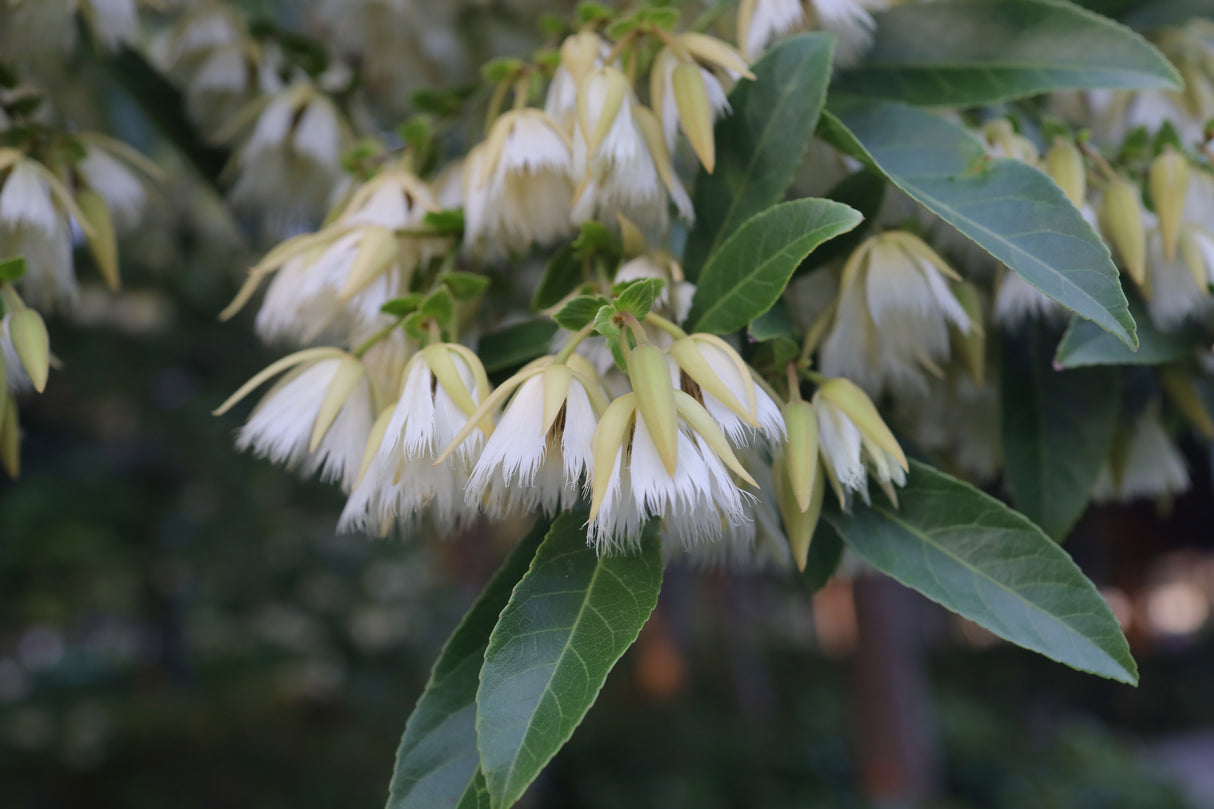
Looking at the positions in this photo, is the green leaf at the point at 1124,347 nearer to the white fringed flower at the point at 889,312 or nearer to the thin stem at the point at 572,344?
the white fringed flower at the point at 889,312

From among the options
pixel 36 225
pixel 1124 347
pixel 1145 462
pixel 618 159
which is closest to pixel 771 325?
pixel 618 159

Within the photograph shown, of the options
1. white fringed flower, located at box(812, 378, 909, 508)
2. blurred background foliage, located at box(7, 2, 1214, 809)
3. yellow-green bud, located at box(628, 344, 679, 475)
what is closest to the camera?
yellow-green bud, located at box(628, 344, 679, 475)

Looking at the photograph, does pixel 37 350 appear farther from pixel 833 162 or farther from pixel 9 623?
pixel 9 623

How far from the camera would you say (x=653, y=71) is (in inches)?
22.9

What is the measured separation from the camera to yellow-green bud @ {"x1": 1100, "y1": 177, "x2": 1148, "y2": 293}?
576 mm

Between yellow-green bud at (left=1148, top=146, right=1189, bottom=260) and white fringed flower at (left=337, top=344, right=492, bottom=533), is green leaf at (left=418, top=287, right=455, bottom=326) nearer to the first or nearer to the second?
white fringed flower at (left=337, top=344, right=492, bottom=533)

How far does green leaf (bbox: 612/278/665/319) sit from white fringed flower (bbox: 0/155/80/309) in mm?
472

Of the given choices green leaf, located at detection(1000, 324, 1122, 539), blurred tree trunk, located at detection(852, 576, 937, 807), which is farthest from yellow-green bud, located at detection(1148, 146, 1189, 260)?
blurred tree trunk, located at detection(852, 576, 937, 807)

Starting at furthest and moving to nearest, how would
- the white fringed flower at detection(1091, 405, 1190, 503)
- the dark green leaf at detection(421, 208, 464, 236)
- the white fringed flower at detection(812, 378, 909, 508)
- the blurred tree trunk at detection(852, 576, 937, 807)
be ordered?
the blurred tree trunk at detection(852, 576, 937, 807) < the white fringed flower at detection(1091, 405, 1190, 503) < the dark green leaf at detection(421, 208, 464, 236) < the white fringed flower at detection(812, 378, 909, 508)

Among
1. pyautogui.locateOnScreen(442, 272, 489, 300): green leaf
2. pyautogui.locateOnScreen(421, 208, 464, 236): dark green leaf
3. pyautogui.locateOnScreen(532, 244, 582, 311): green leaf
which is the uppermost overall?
pyautogui.locateOnScreen(421, 208, 464, 236): dark green leaf

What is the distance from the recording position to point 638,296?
450mm

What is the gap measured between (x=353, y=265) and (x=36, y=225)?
0.28m

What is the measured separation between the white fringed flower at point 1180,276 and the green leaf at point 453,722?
1.55ft

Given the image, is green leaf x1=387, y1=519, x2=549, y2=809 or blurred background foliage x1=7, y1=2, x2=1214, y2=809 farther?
blurred background foliage x1=7, y1=2, x2=1214, y2=809
